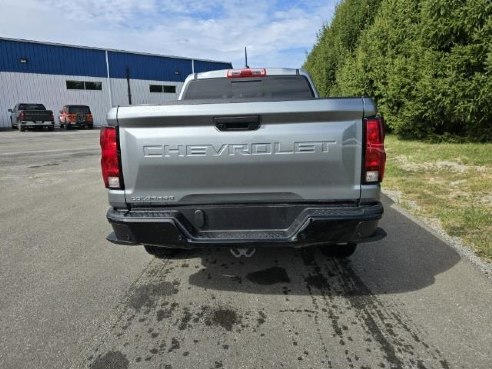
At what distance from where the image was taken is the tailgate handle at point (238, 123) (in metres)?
2.70

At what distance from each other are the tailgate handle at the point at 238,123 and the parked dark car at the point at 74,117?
96.5 ft

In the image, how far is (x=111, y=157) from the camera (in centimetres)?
281

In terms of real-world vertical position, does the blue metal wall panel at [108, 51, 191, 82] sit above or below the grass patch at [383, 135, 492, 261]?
above

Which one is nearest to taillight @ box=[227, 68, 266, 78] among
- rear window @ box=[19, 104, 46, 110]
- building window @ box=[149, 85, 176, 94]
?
rear window @ box=[19, 104, 46, 110]

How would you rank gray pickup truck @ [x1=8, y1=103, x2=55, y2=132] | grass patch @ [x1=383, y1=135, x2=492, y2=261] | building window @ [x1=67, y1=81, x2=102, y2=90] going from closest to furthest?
grass patch @ [x1=383, y1=135, x2=492, y2=261] < gray pickup truck @ [x1=8, y1=103, x2=55, y2=132] < building window @ [x1=67, y1=81, x2=102, y2=90]

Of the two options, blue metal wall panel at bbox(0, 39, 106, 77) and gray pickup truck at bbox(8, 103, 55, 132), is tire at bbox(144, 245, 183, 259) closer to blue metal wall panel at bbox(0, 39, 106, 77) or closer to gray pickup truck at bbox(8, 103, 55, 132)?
gray pickup truck at bbox(8, 103, 55, 132)

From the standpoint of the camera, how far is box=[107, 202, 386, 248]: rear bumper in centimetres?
276

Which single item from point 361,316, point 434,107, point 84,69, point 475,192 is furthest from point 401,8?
point 84,69

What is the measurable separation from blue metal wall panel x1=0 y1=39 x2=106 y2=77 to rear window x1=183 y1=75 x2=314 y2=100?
33.1 metres

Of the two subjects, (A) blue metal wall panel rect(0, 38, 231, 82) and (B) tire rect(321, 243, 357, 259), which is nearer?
(B) tire rect(321, 243, 357, 259)

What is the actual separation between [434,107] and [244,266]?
8860 millimetres

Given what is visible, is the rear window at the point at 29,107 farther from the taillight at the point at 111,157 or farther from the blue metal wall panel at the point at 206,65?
the taillight at the point at 111,157

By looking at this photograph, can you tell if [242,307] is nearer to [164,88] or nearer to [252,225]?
[252,225]

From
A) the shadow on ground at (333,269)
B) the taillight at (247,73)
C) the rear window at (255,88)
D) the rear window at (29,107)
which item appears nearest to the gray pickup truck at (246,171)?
→ the shadow on ground at (333,269)
